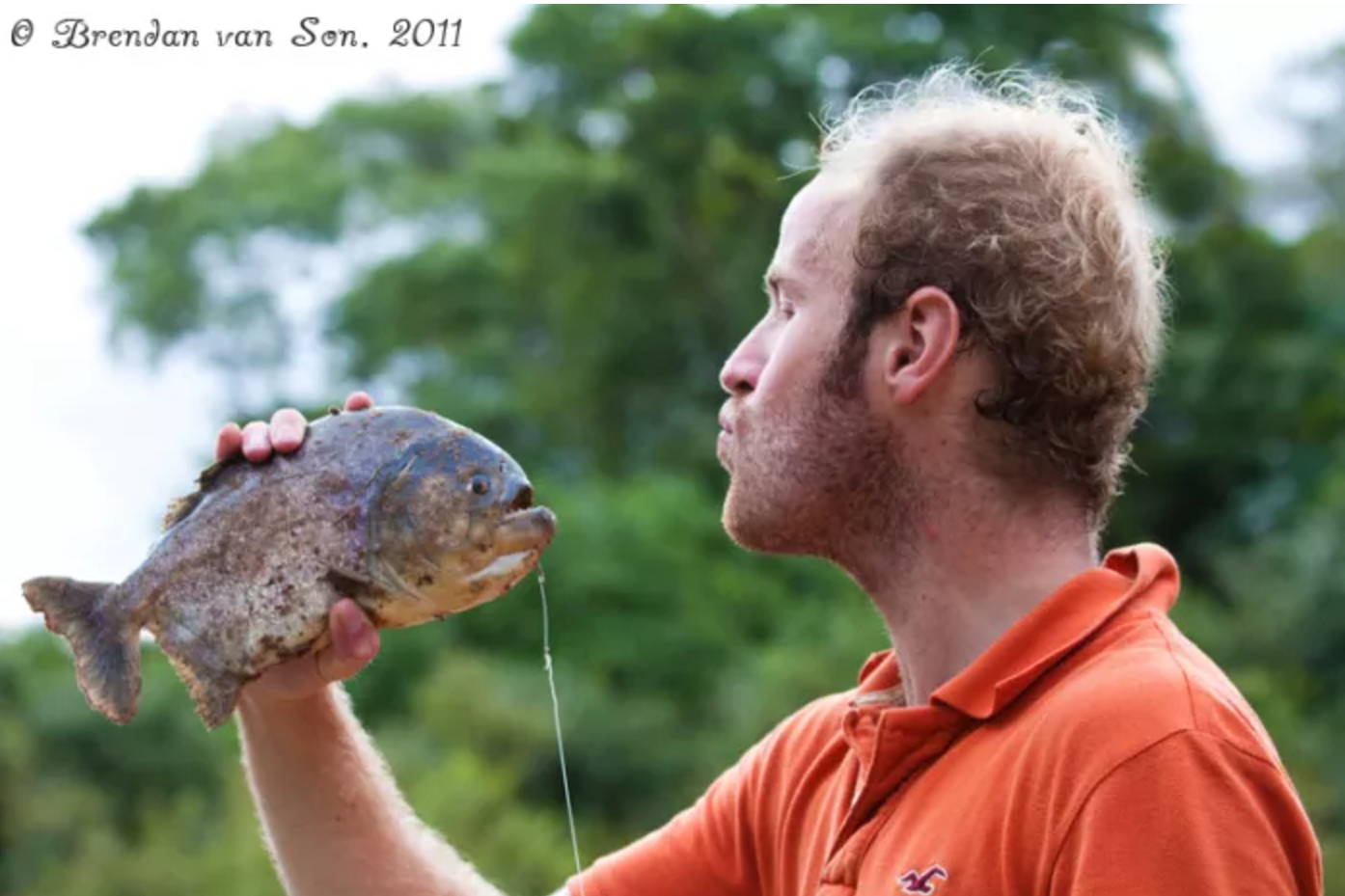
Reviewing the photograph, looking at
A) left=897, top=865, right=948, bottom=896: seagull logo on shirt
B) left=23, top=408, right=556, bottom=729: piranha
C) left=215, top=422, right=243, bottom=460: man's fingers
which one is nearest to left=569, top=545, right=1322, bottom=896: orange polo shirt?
left=897, top=865, right=948, bottom=896: seagull logo on shirt

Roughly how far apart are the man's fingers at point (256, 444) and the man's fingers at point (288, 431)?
13 millimetres

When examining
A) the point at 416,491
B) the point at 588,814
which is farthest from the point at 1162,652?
the point at 588,814

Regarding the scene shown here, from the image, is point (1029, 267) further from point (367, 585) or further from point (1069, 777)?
point (367, 585)

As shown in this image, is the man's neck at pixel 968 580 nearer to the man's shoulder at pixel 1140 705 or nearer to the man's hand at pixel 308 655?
the man's shoulder at pixel 1140 705

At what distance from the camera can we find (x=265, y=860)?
522 inches

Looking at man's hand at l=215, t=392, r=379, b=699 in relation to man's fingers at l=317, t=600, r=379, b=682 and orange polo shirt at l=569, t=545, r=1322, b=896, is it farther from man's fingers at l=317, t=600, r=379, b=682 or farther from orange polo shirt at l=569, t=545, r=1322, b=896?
orange polo shirt at l=569, t=545, r=1322, b=896

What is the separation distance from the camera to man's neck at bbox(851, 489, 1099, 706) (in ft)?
11.0

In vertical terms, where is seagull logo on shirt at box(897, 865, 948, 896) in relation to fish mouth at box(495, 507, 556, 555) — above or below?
below

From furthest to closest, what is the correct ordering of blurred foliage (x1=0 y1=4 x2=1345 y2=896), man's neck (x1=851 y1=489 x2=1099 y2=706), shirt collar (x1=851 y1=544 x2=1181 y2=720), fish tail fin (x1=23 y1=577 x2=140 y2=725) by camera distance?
blurred foliage (x1=0 y1=4 x2=1345 y2=896), fish tail fin (x1=23 y1=577 x2=140 y2=725), man's neck (x1=851 y1=489 x2=1099 y2=706), shirt collar (x1=851 y1=544 x2=1181 y2=720)

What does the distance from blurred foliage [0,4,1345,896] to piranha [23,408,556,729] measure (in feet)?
33.0

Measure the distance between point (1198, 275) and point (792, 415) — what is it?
1984 centimetres

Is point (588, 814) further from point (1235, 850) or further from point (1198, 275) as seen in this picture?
point (1235, 850)

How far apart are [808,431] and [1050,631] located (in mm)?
599

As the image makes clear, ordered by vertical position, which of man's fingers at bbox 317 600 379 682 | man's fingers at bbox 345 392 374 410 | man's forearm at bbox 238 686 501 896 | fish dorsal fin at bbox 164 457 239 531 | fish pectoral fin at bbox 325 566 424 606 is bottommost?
man's forearm at bbox 238 686 501 896
